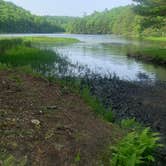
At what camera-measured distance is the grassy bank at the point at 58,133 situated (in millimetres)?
5191

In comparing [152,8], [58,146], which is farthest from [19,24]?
[58,146]

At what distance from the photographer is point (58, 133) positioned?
5949mm

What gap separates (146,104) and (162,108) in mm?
717

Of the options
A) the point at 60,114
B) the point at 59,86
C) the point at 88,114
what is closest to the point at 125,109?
the point at 59,86

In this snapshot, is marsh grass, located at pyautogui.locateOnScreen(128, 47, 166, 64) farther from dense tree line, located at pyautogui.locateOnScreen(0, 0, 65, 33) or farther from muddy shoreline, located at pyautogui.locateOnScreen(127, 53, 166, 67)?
dense tree line, located at pyautogui.locateOnScreen(0, 0, 65, 33)

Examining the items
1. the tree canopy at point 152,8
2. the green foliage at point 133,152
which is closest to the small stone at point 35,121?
the green foliage at point 133,152

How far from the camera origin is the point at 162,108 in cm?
1238

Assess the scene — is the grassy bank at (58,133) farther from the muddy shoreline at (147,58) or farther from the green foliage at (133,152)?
the muddy shoreline at (147,58)

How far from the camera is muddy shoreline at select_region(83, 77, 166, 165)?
10.7 m

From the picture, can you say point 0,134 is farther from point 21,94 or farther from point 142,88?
point 142,88

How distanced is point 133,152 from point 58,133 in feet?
4.20

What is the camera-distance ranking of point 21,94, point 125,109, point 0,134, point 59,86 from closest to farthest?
point 0,134, point 21,94, point 59,86, point 125,109

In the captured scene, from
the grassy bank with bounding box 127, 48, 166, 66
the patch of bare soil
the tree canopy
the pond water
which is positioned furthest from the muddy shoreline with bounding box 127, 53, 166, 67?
the patch of bare soil

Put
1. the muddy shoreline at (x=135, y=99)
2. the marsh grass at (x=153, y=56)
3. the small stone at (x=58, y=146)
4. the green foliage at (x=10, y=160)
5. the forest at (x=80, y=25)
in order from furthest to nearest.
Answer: the forest at (x=80, y=25) → the marsh grass at (x=153, y=56) → the muddy shoreline at (x=135, y=99) → the small stone at (x=58, y=146) → the green foliage at (x=10, y=160)
